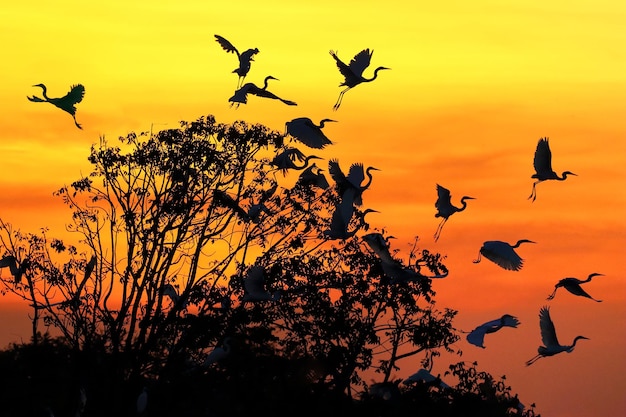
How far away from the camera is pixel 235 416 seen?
27875 millimetres

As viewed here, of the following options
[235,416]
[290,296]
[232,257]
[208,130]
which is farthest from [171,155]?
[235,416]

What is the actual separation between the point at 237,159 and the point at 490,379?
9.09 meters

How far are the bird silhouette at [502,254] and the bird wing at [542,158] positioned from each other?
1.40m

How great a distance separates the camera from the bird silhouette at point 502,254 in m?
16.9

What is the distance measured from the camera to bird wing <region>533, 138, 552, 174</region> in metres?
17.5

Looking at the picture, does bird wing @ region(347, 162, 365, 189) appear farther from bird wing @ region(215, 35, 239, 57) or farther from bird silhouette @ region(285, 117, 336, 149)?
bird wing @ region(215, 35, 239, 57)

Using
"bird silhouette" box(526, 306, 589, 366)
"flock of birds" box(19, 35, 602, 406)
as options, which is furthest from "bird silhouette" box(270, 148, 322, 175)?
"bird silhouette" box(526, 306, 589, 366)

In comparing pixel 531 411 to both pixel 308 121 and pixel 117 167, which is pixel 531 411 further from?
pixel 308 121

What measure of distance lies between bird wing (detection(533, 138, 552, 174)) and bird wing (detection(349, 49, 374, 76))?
10.4 feet

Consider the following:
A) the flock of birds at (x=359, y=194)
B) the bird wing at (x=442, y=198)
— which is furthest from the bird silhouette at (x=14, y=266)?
the bird wing at (x=442, y=198)

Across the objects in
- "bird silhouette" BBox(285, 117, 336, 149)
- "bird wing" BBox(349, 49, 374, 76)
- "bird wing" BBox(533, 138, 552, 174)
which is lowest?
"bird wing" BBox(533, 138, 552, 174)

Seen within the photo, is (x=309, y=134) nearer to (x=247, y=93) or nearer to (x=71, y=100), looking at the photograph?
(x=247, y=93)

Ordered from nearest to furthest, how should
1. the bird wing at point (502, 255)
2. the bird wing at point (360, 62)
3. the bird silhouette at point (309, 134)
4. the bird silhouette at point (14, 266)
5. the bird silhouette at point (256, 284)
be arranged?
the bird wing at point (502, 255)
the bird wing at point (360, 62)
the bird silhouette at point (309, 134)
the bird silhouette at point (256, 284)
the bird silhouette at point (14, 266)

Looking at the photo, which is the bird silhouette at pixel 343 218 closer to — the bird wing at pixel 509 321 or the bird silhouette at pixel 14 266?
the bird wing at pixel 509 321
